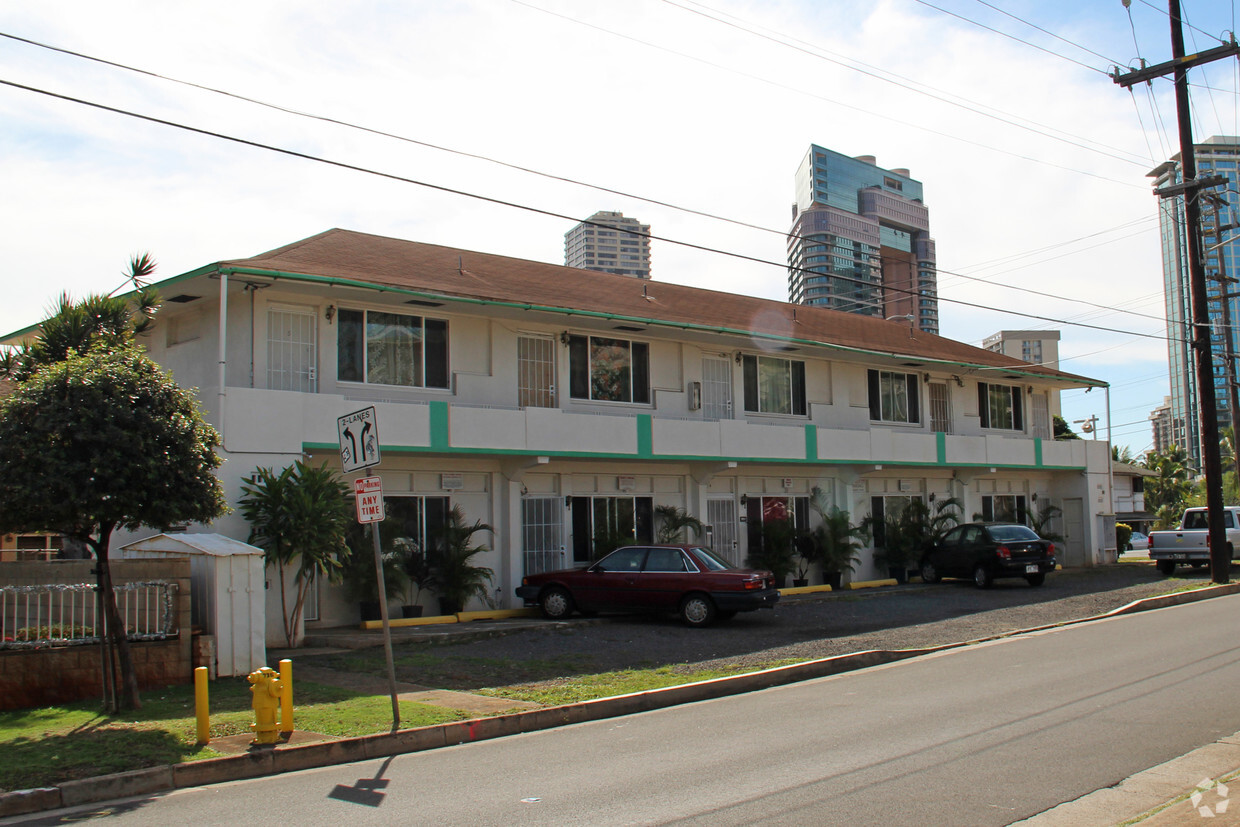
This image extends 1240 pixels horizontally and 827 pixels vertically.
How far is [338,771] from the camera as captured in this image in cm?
880

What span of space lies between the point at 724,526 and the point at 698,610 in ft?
25.6

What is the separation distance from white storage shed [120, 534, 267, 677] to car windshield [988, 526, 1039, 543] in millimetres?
19028

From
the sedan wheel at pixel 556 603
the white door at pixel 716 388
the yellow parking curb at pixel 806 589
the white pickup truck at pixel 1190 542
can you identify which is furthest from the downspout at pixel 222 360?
the white pickup truck at pixel 1190 542

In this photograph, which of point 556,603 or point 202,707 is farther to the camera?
point 556,603

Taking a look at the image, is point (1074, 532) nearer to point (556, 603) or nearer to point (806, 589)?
point (806, 589)

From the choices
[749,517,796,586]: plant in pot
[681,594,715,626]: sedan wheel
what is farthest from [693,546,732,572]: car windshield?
[749,517,796,586]: plant in pot

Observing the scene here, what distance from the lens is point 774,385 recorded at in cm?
2739

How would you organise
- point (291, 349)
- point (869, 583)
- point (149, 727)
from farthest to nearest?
point (869, 583) < point (291, 349) < point (149, 727)

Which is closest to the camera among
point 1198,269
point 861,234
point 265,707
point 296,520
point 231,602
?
point 265,707

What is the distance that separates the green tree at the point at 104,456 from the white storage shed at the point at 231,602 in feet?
6.35

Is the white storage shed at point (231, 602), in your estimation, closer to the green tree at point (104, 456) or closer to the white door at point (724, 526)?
the green tree at point (104, 456)

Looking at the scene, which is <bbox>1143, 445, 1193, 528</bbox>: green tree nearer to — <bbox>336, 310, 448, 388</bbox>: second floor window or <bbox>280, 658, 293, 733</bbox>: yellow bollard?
<bbox>336, 310, 448, 388</bbox>: second floor window

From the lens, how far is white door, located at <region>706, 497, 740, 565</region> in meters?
25.8

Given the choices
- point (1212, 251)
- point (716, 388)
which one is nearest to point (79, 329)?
point (716, 388)
